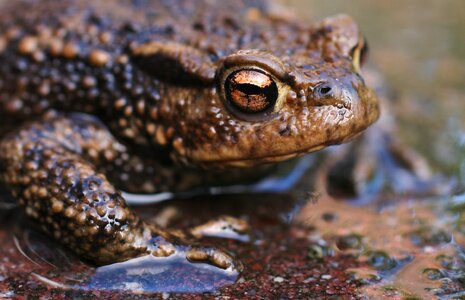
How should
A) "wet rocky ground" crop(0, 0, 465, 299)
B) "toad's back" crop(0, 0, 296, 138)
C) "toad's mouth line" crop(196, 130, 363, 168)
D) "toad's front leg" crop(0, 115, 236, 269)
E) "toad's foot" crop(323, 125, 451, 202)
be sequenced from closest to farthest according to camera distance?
"wet rocky ground" crop(0, 0, 465, 299) → "toad's front leg" crop(0, 115, 236, 269) → "toad's mouth line" crop(196, 130, 363, 168) → "toad's back" crop(0, 0, 296, 138) → "toad's foot" crop(323, 125, 451, 202)

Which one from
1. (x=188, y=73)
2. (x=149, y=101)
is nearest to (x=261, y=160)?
(x=188, y=73)

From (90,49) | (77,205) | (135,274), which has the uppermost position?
(90,49)

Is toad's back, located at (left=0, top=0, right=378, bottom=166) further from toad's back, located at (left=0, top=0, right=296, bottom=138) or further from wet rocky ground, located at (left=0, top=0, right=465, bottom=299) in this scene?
wet rocky ground, located at (left=0, top=0, right=465, bottom=299)

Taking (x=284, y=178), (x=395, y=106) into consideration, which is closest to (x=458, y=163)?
(x=395, y=106)

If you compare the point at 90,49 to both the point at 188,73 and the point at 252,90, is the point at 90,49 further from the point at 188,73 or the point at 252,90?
the point at 252,90

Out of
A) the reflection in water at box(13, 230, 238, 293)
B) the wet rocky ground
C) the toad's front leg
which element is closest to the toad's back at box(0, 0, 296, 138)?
the toad's front leg

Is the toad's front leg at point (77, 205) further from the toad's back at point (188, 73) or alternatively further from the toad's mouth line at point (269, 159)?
the toad's mouth line at point (269, 159)

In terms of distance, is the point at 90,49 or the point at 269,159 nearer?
the point at 269,159
